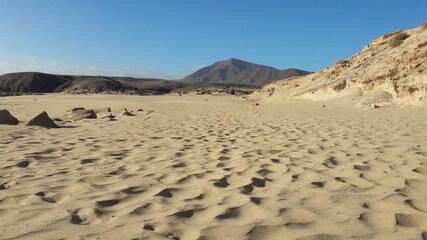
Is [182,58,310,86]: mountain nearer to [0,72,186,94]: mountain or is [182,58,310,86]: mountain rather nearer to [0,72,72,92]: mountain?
[0,72,186,94]: mountain

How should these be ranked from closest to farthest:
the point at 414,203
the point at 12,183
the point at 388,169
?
the point at 414,203 → the point at 12,183 → the point at 388,169

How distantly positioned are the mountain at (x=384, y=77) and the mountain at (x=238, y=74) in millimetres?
99600

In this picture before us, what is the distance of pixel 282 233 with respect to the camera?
2.04m

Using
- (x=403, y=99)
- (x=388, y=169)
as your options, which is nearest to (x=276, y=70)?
(x=403, y=99)

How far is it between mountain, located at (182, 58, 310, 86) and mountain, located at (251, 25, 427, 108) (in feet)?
327

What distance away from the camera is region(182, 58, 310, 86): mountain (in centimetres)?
13588

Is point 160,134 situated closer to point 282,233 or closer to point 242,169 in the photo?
point 242,169

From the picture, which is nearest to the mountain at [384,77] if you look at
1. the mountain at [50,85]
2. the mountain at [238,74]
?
the mountain at [50,85]

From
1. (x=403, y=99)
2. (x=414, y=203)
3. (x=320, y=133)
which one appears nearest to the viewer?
(x=414, y=203)

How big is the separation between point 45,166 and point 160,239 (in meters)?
2.63

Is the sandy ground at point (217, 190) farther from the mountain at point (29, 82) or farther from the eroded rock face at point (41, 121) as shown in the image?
the mountain at point (29, 82)

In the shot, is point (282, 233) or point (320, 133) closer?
point (282, 233)

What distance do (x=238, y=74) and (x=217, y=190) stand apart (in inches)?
6316

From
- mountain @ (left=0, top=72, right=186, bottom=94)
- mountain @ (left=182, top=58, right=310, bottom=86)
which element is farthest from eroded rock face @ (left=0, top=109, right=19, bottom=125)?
mountain @ (left=182, top=58, right=310, bottom=86)
